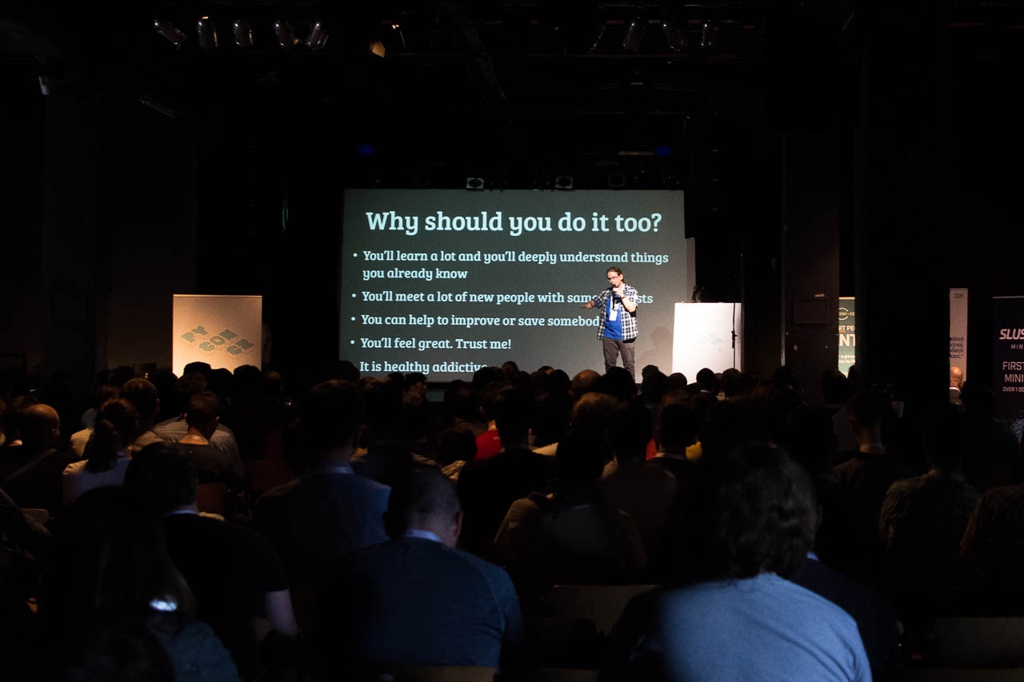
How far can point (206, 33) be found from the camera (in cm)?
1060

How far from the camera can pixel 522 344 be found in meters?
13.3

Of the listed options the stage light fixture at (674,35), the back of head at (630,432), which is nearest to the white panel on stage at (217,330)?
the stage light fixture at (674,35)

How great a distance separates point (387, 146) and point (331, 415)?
11.0m

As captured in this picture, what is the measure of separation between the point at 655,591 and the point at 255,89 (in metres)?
12.8

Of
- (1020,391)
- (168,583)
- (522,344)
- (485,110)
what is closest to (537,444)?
(168,583)

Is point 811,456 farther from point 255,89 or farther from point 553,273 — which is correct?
point 255,89

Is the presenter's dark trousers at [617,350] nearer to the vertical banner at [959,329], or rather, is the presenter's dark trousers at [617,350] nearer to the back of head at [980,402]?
the vertical banner at [959,329]

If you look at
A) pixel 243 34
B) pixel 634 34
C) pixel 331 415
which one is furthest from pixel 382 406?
pixel 243 34

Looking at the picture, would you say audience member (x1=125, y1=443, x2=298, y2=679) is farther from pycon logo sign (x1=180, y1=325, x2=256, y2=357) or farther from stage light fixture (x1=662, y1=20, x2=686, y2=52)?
pycon logo sign (x1=180, y1=325, x2=256, y2=357)

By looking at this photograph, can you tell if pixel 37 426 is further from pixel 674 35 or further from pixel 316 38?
pixel 674 35

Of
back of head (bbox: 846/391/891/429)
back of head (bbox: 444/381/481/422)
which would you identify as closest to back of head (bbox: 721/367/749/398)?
back of head (bbox: 444/381/481/422)

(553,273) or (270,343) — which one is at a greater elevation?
(553,273)

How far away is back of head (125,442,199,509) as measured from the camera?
270cm

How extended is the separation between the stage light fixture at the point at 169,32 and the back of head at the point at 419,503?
8.92 metres
